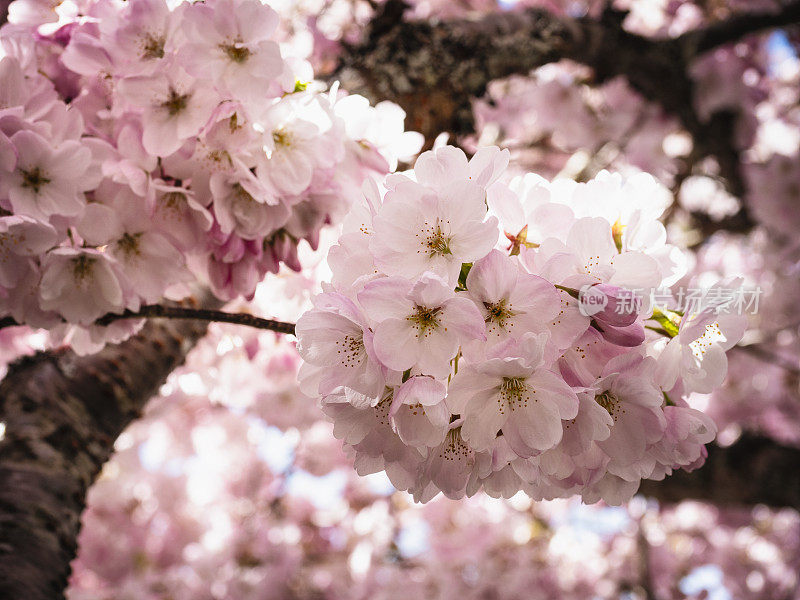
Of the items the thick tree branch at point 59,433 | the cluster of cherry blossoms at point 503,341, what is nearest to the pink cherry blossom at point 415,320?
the cluster of cherry blossoms at point 503,341

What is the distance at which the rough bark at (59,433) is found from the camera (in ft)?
3.67

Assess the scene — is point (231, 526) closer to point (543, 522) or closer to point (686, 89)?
point (543, 522)

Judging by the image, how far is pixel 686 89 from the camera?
319 centimetres

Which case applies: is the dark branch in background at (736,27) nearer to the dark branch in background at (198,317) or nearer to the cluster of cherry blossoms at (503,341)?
the cluster of cherry blossoms at (503,341)

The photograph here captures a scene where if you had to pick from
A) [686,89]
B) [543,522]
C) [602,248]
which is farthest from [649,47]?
[543,522]

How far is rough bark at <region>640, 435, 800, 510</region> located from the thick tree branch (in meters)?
2.38

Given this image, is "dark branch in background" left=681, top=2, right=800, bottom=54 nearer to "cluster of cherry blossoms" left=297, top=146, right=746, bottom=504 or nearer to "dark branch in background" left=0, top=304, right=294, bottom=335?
"cluster of cherry blossoms" left=297, top=146, right=746, bottom=504

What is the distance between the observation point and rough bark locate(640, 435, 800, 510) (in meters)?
2.92

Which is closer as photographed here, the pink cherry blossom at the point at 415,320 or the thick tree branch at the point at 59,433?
the pink cherry blossom at the point at 415,320

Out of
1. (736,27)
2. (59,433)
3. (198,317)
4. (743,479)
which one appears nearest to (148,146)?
(198,317)

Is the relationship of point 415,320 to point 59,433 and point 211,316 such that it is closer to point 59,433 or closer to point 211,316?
point 211,316

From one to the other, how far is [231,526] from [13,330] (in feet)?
6.86

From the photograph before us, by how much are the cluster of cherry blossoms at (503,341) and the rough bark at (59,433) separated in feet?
2.37

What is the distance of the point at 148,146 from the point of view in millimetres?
898
